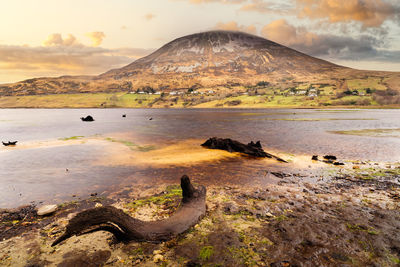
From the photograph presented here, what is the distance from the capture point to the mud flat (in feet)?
18.4

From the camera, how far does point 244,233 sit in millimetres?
6758

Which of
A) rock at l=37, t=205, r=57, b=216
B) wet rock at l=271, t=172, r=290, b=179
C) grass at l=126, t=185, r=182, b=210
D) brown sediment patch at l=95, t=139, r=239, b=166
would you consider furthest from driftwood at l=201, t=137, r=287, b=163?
rock at l=37, t=205, r=57, b=216

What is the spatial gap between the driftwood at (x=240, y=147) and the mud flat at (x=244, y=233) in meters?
9.07

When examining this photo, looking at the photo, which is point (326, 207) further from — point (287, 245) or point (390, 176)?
point (390, 176)

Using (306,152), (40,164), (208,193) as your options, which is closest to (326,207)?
(208,193)

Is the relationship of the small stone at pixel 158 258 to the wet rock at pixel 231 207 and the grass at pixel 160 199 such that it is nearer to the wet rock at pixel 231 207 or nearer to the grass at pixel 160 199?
the wet rock at pixel 231 207

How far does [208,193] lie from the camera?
10.7 meters

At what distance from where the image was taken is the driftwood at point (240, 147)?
20000 millimetres

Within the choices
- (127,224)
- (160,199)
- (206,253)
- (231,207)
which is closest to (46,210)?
(127,224)

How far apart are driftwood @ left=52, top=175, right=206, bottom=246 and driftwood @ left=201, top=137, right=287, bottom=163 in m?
13.4

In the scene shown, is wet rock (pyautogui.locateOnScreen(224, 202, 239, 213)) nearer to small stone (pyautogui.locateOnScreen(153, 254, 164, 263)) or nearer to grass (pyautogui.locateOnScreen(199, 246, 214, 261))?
grass (pyautogui.locateOnScreen(199, 246, 214, 261))

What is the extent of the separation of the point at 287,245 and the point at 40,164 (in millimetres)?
20277

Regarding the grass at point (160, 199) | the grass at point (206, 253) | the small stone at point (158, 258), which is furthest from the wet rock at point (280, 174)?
the small stone at point (158, 258)

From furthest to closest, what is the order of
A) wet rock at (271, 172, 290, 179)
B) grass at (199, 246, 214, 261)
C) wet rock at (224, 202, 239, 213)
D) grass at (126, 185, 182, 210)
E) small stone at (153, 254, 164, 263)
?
1. wet rock at (271, 172, 290, 179)
2. grass at (126, 185, 182, 210)
3. wet rock at (224, 202, 239, 213)
4. grass at (199, 246, 214, 261)
5. small stone at (153, 254, 164, 263)
